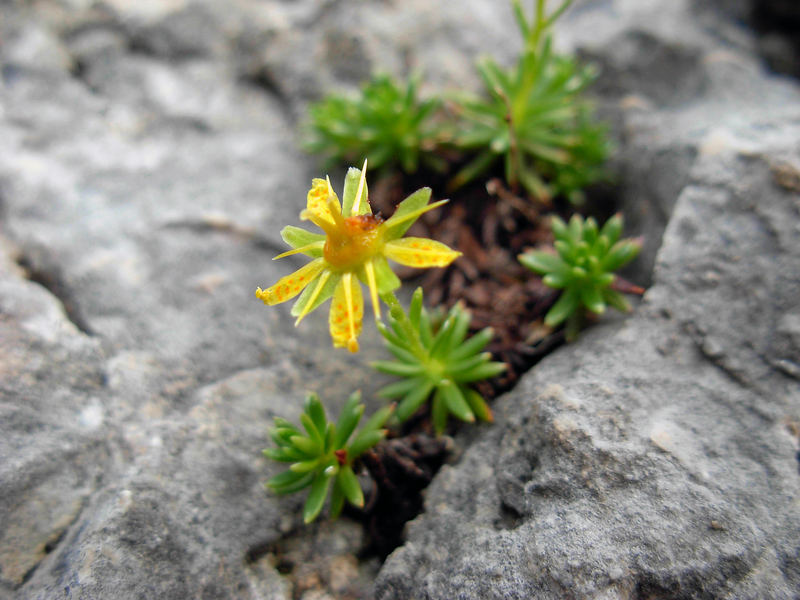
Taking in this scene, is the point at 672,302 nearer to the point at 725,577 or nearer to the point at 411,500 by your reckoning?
the point at 725,577

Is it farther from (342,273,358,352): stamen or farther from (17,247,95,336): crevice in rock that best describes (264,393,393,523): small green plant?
(17,247,95,336): crevice in rock

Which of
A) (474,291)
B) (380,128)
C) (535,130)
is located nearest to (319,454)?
(474,291)

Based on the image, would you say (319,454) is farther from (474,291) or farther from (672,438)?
(672,438)

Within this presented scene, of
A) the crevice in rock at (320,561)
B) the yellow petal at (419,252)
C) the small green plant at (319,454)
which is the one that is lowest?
the crevice in rock at (320,561)

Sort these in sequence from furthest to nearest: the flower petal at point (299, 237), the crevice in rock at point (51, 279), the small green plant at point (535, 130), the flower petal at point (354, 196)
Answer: the small green plant at point (535, 130), the crevice in rock at point (51, 279), the flower petal at point (299, 237), the flower petal at point (354, 196)

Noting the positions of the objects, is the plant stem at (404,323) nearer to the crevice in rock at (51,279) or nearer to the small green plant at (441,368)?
the small green plant at (441,368)

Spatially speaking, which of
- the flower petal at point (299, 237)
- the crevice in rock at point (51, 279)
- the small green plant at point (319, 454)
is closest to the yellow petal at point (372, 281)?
the flower petal at point (299, 237)
